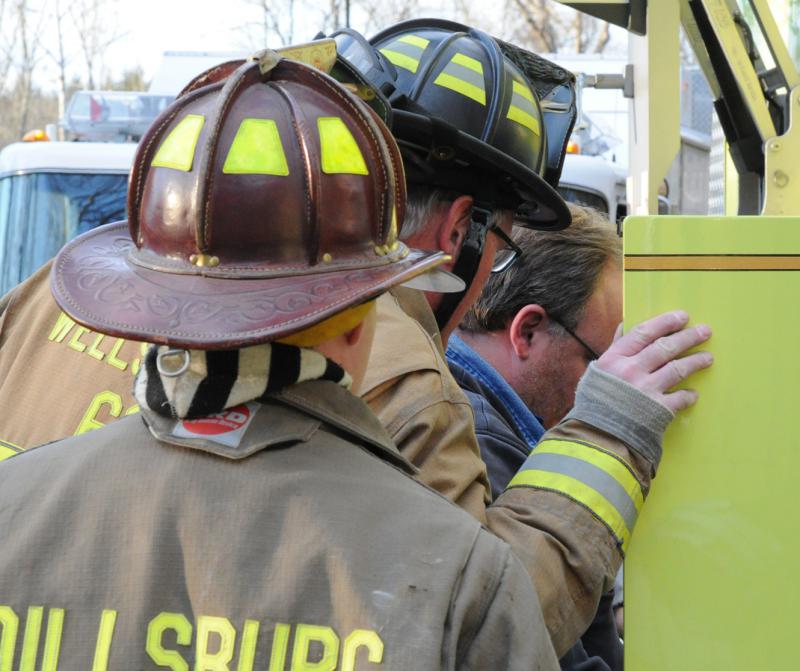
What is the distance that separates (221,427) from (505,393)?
1345mm

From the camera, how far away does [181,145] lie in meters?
1.56

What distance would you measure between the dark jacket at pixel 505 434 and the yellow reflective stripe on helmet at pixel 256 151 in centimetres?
115

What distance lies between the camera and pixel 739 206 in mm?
2932

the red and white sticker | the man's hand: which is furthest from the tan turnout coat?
the man's hand

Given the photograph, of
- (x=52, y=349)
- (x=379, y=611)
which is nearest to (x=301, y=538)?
(x=379, y=611)

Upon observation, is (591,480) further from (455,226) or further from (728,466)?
(455,226)

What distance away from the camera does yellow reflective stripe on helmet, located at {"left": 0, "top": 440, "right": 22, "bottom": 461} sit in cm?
215

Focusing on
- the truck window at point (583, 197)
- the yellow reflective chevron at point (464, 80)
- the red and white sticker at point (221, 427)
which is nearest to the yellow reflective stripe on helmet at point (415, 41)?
the yellow reflective chevron at point (464, 80)

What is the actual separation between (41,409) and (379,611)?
98cm

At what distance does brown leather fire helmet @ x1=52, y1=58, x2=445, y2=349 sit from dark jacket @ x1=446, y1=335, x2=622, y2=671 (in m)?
0.96

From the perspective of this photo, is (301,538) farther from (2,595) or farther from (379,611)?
(2,595)

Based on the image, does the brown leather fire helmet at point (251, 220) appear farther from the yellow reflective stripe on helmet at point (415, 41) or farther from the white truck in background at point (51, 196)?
the white truck in background at point (51, 196)

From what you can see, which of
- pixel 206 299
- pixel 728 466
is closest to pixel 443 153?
pixel 728 466

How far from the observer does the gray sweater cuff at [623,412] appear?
6.49 ft
